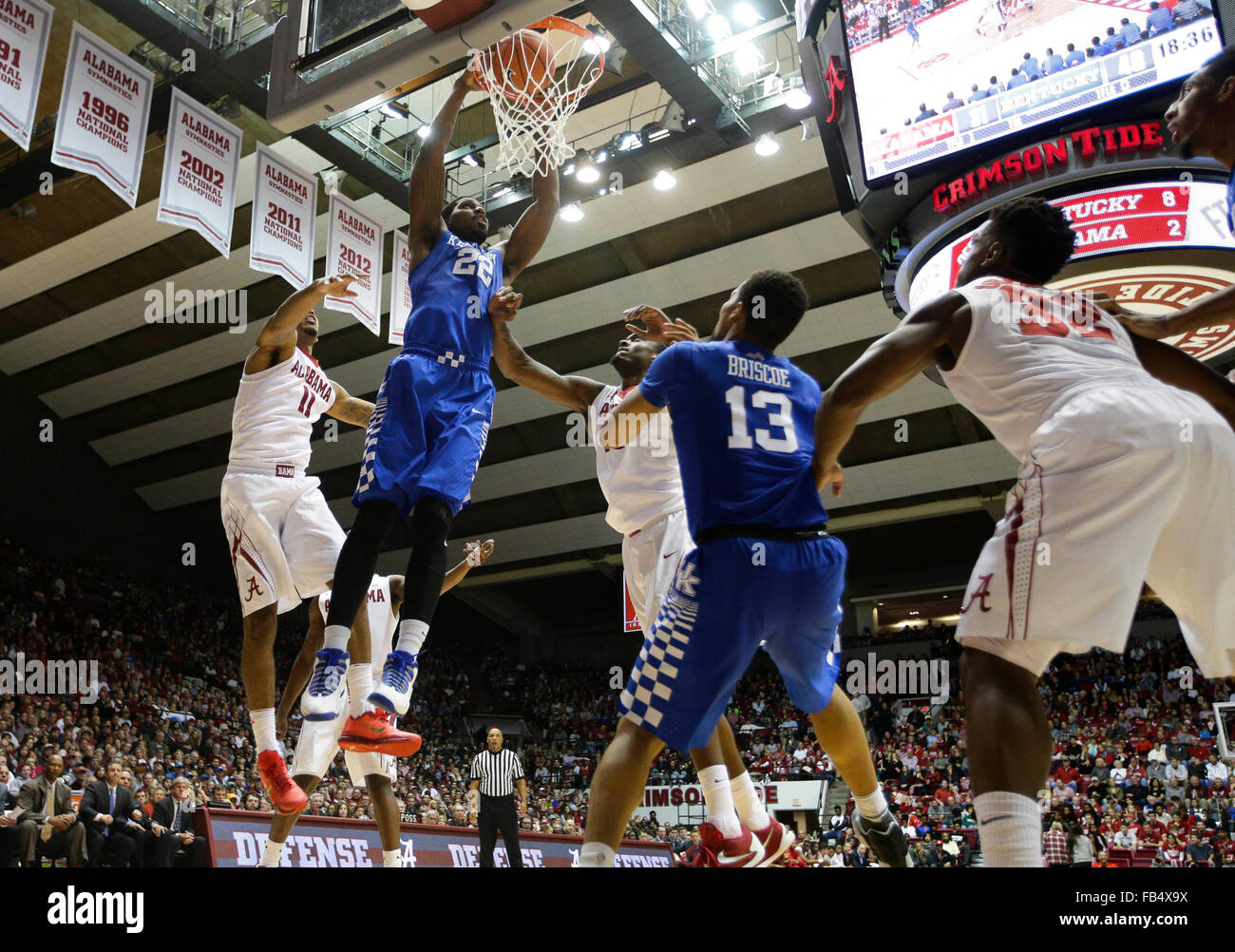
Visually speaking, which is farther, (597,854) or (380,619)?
(380,619)

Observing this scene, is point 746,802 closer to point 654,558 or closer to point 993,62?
point 654,558

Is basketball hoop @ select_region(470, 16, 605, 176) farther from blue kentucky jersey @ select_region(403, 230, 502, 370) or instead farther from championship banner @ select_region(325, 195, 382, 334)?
championship banner @ select_region(325, 195, 382, 334)

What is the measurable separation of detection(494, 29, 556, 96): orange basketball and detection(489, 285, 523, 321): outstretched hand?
1985 millimetres

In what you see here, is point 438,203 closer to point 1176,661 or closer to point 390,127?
point 390,127

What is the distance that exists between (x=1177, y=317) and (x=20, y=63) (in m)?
8.94

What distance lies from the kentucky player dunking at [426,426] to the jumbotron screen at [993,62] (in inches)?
196

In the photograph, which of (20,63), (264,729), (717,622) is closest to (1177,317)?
(717,622)

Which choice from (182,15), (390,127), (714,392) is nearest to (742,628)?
(714,392)

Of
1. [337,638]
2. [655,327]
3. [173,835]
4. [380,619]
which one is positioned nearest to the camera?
[337,638]

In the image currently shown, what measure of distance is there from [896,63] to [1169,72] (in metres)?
2.08

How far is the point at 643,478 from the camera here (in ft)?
14.7

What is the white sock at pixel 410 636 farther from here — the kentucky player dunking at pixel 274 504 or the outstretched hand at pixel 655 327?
the outstretched hand at pixel 655 327

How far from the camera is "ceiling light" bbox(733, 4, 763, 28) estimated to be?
1367 cm

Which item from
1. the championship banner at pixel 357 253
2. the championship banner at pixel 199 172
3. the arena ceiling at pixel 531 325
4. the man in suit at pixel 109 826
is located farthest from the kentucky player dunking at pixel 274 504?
the arena ceiling at pixel 531 325
